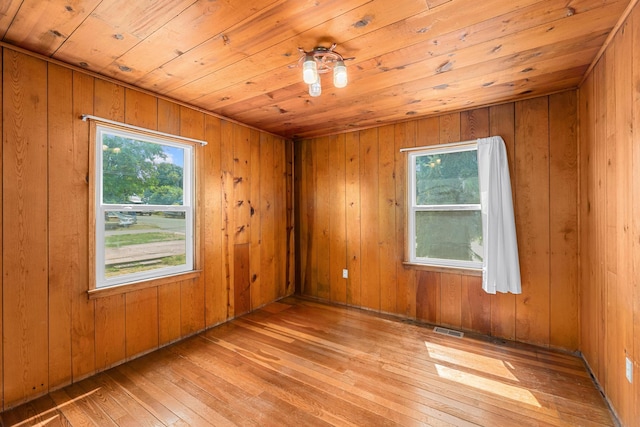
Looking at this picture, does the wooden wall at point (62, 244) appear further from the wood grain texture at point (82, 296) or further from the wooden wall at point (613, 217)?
the wooden wall at point (613, 217)

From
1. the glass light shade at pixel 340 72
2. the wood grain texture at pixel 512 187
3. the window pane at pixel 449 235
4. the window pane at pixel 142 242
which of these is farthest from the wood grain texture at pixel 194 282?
the wood grain texture at pixel 512 187

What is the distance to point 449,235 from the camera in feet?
10.3

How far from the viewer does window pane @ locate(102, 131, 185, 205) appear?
2338 millimetres

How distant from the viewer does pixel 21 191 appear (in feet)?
6.19

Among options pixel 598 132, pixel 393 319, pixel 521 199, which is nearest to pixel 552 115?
pixel 598 132

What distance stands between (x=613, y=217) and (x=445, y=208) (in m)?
1.42

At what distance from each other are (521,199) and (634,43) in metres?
1.48

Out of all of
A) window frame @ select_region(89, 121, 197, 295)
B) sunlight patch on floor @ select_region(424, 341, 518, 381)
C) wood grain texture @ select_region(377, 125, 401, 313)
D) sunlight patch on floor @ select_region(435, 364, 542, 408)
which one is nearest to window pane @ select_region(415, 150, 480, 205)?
wood grain texture @ select_region(377, 125, 401, 313)

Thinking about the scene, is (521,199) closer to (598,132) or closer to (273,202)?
(598,132)

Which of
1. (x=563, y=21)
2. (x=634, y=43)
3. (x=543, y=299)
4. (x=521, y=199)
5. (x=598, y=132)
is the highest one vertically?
(x=563, y=21)

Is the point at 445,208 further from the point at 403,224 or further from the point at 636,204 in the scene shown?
the point at 636,204

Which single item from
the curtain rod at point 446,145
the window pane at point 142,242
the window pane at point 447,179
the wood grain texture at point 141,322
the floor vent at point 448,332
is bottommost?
the floor vent at point 448,332

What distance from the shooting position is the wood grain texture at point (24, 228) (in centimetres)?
183

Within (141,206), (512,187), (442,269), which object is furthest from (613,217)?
(141,206)
